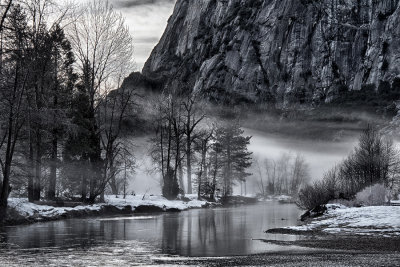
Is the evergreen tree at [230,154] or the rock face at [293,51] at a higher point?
the rock face at [293,51]

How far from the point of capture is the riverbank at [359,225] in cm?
1744

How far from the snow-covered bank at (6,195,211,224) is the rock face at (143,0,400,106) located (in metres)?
95.1

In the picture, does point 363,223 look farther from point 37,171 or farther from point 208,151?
point 208,151

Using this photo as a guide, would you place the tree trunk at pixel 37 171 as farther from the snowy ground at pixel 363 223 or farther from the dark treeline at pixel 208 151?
the dark treeline at pixel 208 151

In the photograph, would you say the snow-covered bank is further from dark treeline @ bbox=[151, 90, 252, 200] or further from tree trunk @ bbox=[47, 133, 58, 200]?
dark treeline @ bbox=[151, 90, 252, 200]

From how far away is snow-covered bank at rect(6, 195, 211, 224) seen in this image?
2280cm

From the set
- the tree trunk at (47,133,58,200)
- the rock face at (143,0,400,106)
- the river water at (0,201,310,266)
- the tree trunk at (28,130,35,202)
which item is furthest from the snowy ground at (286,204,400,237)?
the rock face at (143,0,400,106)

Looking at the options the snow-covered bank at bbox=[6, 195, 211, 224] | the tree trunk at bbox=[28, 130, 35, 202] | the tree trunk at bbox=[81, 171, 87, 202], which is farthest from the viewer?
the tree trunk at bbox=[81, 171, 87, 202]

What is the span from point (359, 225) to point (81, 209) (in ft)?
55.4

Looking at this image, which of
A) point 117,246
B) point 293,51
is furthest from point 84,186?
point 293,51

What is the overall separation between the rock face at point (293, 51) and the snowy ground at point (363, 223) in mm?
106147

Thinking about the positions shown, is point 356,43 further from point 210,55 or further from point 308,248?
point 308,248

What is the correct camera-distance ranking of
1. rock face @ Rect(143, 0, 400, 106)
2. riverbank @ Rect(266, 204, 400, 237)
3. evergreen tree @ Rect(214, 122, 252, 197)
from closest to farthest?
riverbank @ Rect(266, 204, 400, 237)
evergreen tree @ Rect(214, 122, 252, 197)
rock face @ Rect(143, 0, 400, 106)

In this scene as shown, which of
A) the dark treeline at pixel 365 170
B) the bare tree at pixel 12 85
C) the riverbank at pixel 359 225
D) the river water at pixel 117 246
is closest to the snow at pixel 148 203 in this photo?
the dark treeline at pixel 365 170
